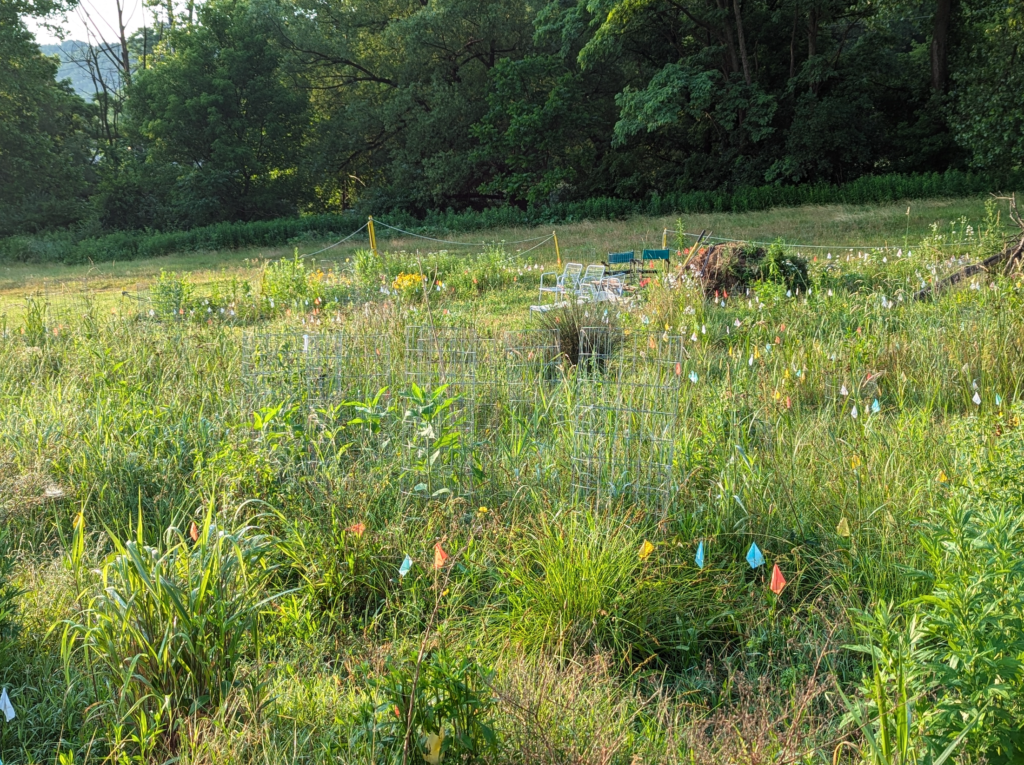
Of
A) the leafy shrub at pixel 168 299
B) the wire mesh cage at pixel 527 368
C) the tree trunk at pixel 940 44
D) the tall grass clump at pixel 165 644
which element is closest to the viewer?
the tall grass clump at pixel 165 644

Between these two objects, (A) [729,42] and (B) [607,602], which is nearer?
(B) [607,602]

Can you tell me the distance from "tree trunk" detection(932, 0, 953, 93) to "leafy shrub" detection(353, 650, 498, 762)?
81.9 feet

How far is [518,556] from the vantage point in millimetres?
2635

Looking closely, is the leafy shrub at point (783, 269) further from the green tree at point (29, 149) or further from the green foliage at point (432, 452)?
the green tree at point (29, 149)

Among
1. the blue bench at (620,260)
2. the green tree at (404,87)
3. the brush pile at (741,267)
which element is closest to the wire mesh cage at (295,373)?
the brush pile at (741,267)

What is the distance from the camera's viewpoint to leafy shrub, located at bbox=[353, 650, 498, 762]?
171 centimetres

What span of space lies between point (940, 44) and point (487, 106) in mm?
14158

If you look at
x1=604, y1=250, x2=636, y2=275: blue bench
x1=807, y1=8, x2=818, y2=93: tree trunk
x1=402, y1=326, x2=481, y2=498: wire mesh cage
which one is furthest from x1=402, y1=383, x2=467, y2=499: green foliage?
x1=807, y1=8, x2=818, y2=93: tree trunk

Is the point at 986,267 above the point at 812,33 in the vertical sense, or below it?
Result: below

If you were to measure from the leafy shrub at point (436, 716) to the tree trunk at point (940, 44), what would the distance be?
24949 millimetres

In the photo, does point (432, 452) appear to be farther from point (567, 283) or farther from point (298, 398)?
point (567, 283)

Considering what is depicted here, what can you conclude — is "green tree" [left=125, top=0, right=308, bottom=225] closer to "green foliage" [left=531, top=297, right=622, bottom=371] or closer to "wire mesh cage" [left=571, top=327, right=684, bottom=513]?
"green foliage" [left=531, top=297, right=622, bottom=371]

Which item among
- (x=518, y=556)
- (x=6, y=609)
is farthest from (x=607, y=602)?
(x=6, y=609)

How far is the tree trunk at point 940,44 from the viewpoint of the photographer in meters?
20.8
